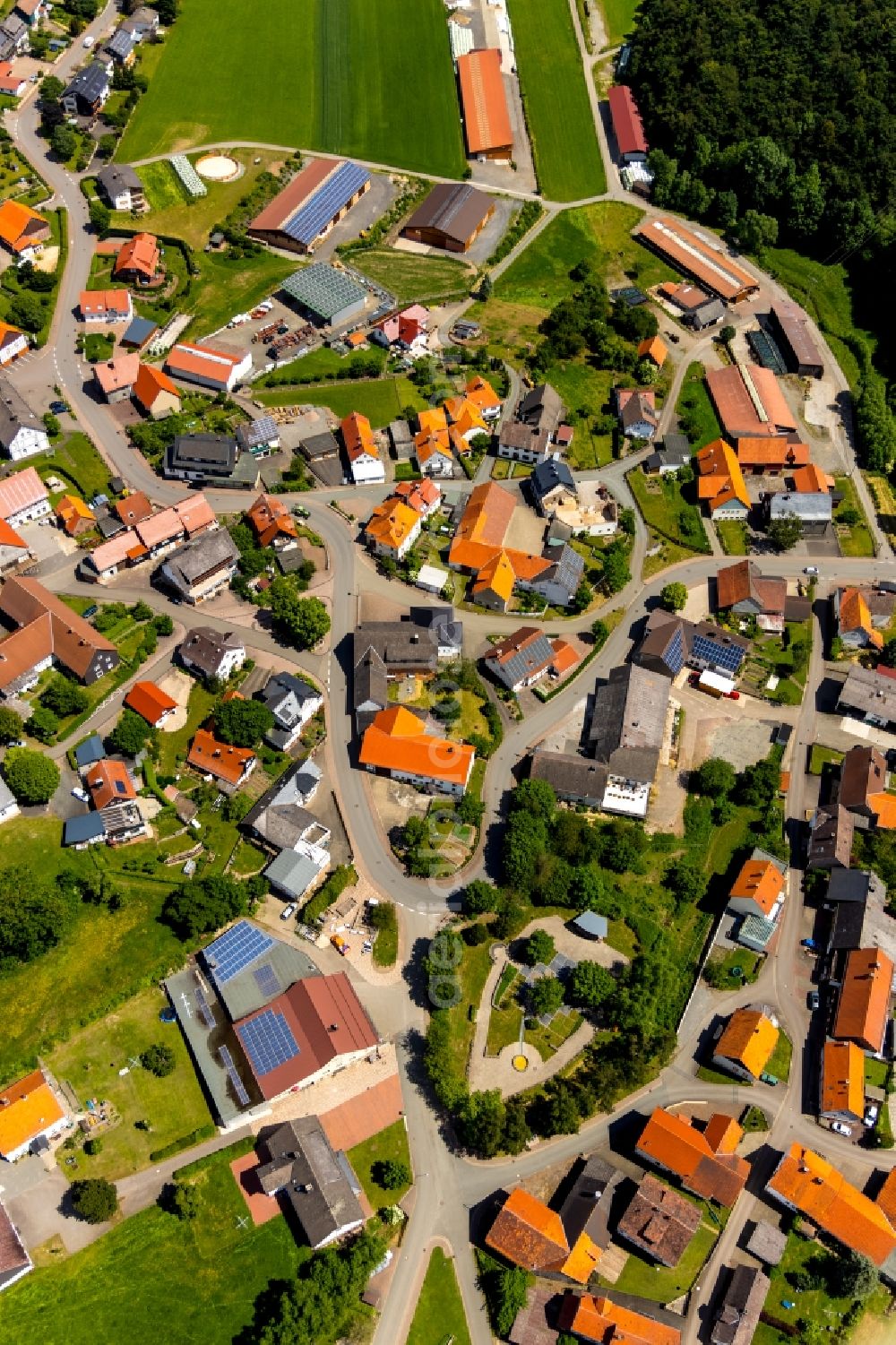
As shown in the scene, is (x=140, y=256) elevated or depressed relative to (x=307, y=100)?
depressed

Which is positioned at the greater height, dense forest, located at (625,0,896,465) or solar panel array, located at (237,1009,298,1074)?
dense forest, located at (625,0,896,465)

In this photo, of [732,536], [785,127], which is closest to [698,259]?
[785,127]

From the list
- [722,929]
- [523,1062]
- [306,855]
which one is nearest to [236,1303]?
[523,1062]

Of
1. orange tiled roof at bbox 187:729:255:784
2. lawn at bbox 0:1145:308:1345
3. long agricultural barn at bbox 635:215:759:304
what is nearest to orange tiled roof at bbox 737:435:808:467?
long agricultural barn at bbox 635:215:759:304

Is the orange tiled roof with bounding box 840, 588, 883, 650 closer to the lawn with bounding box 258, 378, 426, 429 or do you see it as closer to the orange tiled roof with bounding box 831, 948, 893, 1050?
the orange tiled roof with bounding box 831, 948, 893, 1050

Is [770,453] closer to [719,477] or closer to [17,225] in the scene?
[719,477]

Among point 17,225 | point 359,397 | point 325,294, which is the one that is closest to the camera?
point 359,397
